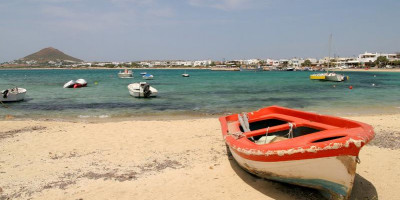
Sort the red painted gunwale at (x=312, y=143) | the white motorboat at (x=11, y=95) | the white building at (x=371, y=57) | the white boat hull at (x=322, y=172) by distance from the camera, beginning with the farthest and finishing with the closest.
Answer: the white building at (x=371, y=57) → the white motorboat at (x=11, y=95) → the white boat hull at (x=322, y=172) → the red painted gunwale at (x=312, y=143)

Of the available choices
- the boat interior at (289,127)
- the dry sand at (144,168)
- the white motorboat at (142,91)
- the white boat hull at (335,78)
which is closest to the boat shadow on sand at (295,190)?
the dry sand at (144,168)

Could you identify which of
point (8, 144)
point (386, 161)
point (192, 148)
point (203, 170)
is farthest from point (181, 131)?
point (386, 161)

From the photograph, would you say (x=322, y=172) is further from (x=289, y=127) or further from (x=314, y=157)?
(x=289, y=127)

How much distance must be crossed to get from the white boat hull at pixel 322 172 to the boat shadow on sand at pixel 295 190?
42 centimetres

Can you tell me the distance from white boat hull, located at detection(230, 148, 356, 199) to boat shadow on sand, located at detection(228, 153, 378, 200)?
417mm

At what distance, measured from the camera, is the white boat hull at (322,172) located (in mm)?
4986

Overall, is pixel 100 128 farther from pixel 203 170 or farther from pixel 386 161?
pixel 386 161

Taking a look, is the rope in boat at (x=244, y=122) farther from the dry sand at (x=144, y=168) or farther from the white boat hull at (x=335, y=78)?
the white boat hull at (x=335, y=78)

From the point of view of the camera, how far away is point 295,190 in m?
6.11

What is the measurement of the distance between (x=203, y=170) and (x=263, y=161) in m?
2.26

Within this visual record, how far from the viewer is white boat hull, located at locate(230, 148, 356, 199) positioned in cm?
499

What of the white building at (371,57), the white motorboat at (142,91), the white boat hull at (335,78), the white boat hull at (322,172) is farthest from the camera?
the white building at (371,57)

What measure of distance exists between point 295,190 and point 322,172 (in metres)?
1.14

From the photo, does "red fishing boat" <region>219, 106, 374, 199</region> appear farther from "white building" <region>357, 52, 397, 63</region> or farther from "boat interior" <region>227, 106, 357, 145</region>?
"white building" <region>357, 52, 397, 63</region>
